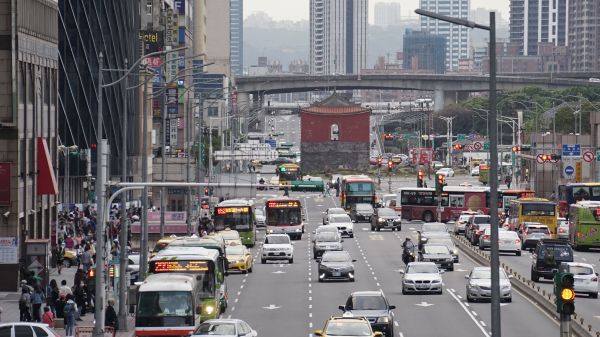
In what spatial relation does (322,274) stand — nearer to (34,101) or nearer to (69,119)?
(34,101)

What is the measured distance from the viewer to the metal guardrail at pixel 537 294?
1708 inches

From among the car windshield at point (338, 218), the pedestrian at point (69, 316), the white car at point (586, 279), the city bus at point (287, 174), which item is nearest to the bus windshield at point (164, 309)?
the pedestrian at point (69, 316)

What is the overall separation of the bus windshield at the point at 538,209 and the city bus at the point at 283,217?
41.9ft

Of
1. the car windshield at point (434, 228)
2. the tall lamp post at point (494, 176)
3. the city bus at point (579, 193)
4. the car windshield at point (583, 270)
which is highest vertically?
the tall lamp post at point (494, 176)

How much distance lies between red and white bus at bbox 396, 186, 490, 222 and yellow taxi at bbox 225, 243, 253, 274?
40.1 metres

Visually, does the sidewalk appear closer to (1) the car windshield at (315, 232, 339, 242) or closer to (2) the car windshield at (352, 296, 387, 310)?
(2) the car windshield at (352, 296, 387, 310)

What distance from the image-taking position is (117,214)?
82.8 m

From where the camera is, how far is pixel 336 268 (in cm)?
6319

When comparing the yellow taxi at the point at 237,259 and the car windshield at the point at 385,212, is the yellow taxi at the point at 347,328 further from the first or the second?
the car windshield at the point at 385,212

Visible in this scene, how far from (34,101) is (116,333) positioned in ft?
66.9

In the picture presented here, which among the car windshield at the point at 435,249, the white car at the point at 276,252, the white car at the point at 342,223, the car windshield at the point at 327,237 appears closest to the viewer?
the car windshield at the point at 435,249

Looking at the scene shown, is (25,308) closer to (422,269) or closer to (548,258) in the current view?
(422,269)

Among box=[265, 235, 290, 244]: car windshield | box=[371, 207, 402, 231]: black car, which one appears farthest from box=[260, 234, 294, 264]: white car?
box=[371, 207, 402, 231]: black car

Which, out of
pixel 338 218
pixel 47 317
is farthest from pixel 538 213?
pixel 47 317
